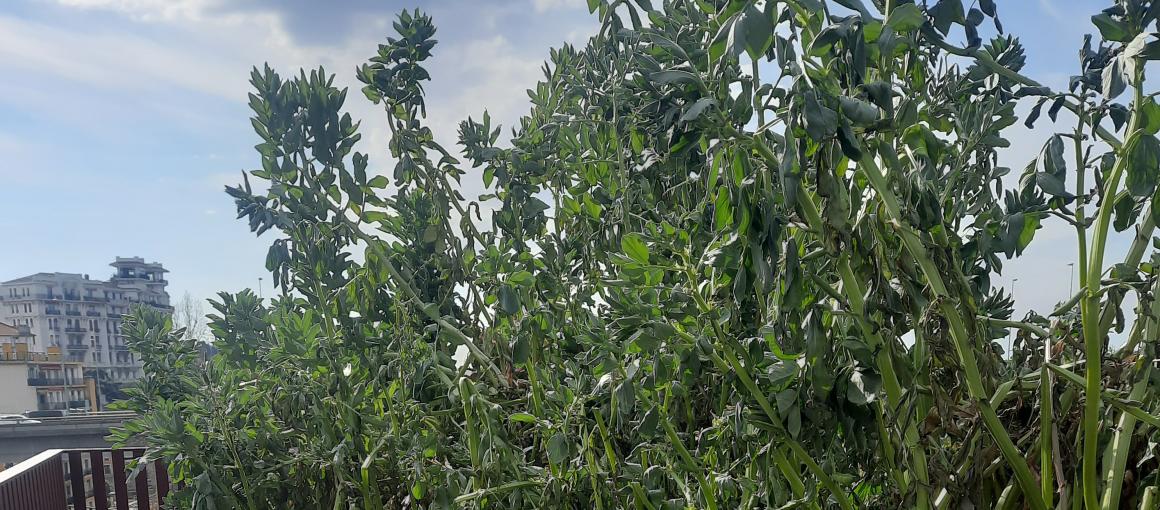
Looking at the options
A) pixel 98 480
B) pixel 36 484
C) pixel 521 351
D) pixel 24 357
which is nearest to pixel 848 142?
pixel 521 351

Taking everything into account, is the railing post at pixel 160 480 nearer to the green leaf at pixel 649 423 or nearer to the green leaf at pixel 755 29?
the green leaf at pixel 649 423

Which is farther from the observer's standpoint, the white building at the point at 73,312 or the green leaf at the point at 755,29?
the white building at the point at 73,312

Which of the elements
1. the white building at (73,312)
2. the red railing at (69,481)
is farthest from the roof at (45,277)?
the red railing at (69,481)

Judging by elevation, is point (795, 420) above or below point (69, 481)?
below

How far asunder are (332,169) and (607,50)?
54 cm

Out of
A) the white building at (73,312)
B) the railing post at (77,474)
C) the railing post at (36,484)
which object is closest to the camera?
the railing post at (36,484)

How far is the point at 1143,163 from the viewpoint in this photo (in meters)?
0.78

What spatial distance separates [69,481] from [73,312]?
215 ft

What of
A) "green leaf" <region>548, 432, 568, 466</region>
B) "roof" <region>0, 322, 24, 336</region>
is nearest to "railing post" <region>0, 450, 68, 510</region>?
"green leaf" <region>548, 432, 568, 466</region>

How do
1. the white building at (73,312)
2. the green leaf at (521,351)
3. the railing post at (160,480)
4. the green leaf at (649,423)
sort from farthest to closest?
the white building at (73,312), the railing post at (160,480), the green leaf at (521,351), the green leaf at (649,423)

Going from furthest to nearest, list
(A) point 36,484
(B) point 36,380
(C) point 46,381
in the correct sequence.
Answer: (C) point 46,381 → (B) point 36,380 → (A) point 36,484

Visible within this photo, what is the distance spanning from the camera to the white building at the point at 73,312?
197ft

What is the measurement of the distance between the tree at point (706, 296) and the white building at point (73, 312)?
6416 centimetres

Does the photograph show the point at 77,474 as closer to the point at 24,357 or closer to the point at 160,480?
the point at 160,480
